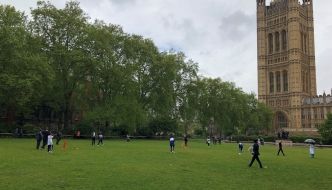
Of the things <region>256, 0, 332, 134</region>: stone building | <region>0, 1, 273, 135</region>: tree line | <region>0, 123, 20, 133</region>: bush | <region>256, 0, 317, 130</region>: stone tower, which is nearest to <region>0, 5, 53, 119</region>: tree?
<region>0, 1, 273, 135</region>: tree line

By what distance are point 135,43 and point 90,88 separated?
12.1 metres

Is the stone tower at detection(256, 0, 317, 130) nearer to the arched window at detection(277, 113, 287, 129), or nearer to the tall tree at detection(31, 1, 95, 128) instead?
the arched window at detection(277, 113, 287, 129)

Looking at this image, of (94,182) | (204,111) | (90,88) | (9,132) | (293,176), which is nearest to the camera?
(94,182)

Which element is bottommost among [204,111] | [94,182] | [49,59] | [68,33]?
[94,182]

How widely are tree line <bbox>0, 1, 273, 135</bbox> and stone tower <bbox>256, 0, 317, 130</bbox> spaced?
51474 mm

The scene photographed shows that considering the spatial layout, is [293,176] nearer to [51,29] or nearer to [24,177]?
[24,177]

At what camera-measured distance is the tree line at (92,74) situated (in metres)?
39.9

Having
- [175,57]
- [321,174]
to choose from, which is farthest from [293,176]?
[175,57]

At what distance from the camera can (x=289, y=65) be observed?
359ft

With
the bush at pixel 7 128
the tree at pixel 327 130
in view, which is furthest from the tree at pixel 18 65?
the tree at pixel 327 130

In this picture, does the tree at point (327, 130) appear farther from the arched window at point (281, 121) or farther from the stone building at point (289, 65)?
the arched window at point (281, 121)

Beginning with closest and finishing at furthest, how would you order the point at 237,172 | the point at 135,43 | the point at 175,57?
the point at 237,172 → the point at 135,43 → the point at 175,57

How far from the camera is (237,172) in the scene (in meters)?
15.2

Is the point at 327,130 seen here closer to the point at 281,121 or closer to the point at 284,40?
the point at 281,121
